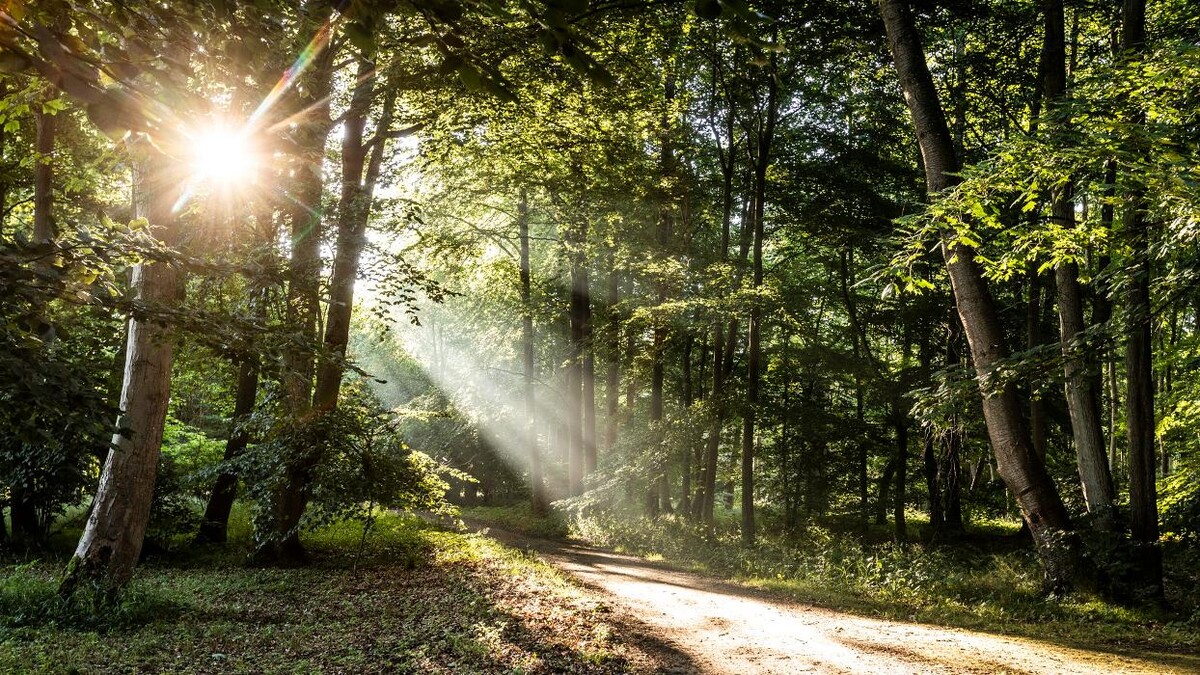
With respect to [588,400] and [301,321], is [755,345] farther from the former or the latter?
[301,321]

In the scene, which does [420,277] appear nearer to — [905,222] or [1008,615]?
[905,222]

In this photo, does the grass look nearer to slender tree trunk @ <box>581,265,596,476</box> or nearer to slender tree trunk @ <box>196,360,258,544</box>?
slender tree trunk @ <box>196,360,258,544</box>

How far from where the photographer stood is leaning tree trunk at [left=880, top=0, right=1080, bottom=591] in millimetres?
8188

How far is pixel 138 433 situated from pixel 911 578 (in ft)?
32.9

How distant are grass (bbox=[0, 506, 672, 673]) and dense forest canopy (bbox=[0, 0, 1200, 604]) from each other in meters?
0.73

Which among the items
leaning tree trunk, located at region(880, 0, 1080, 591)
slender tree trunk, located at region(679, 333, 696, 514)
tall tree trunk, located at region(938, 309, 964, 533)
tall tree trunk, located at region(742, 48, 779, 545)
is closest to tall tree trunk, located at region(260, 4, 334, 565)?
leaning tree trunk, located at region(880, 0, 1080, 591)

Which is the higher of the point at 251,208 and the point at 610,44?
the point at 610,44

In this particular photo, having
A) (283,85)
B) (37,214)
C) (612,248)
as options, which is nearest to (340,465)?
(37,214)

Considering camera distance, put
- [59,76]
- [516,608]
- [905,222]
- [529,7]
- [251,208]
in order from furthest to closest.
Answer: [251,208], [516,608], [905,222], [59,76], [529,7]

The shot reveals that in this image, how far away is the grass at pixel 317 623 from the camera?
19.2 feet

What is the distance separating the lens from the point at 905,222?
24.3 ft

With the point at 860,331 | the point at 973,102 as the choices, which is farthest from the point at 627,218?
the point at 973,102

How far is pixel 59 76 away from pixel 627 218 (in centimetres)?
1585

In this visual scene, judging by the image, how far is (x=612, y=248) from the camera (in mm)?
18922
